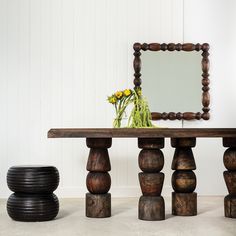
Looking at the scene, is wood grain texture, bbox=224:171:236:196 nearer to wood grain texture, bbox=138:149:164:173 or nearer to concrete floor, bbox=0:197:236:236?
concrete floor, bbox=0:197:236:236

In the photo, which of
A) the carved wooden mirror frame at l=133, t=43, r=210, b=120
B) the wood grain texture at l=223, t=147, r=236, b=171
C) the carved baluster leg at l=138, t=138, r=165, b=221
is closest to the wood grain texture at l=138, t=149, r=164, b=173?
the carved baluster leg at l=138, t=138, r=165, b=221

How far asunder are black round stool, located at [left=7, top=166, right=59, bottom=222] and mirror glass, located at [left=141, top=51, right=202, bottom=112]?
187 cm

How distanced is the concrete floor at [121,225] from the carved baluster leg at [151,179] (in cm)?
9

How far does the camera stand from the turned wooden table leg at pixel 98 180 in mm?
3945

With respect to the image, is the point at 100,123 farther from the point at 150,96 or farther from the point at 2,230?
the point at 2,230

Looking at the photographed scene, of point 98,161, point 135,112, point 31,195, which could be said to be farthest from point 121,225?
point 135,112

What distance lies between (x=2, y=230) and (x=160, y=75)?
2.57m

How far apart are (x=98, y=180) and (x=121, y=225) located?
49cm

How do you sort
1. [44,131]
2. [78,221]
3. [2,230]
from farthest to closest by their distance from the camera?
[44,131]
[78,221]
[2,230]

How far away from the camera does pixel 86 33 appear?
537cm

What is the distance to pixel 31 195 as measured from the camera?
3.75 m

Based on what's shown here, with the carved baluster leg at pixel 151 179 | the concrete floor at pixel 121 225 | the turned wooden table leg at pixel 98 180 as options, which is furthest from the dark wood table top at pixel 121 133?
the concrete floor at pixel 121 225

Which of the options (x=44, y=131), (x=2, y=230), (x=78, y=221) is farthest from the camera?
(x=44, y=131)

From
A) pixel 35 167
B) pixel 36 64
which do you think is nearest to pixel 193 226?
pixel 35 167
